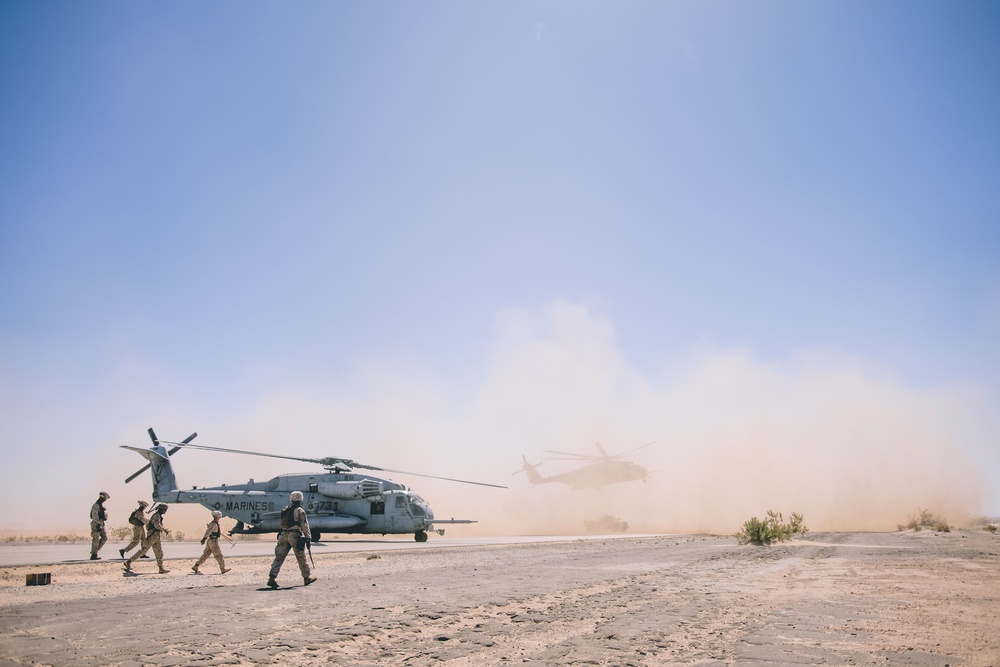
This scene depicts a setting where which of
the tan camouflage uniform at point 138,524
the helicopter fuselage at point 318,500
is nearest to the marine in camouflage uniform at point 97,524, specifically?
the tan camouflage uniform at point 138,524

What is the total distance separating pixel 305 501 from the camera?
27031 millimetres

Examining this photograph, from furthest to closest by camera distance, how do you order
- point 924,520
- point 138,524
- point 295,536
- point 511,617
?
point 924,520 < point 138,524 < point 295,536 < point 511,617

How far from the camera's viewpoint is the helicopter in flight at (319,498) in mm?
26297

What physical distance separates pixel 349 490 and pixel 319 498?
1570 mm

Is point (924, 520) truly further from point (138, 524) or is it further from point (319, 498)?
point (138, 524)

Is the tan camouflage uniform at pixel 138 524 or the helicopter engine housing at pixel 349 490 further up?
the helicopter engine housing at pixel 349 490

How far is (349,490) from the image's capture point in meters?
26.9

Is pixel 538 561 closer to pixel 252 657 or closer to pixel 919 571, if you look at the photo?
pixel 919 571

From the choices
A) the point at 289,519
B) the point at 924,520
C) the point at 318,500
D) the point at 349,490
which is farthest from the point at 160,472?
the point at 924,520

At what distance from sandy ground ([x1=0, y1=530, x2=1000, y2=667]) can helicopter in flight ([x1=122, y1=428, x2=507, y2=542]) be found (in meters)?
12.8

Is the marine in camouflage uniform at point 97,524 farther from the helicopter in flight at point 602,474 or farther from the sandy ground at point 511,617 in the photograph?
the helicopter in flight at point 602,474

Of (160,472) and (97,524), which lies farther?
(160,472)

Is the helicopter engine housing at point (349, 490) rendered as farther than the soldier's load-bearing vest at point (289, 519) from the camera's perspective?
Yes

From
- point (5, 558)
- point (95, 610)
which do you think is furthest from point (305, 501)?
point (95, 610)
